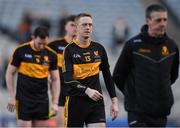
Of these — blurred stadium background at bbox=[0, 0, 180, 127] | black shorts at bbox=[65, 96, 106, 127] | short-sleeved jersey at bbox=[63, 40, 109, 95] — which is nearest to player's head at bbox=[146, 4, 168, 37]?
short-sleeved jersey at bbox=[63, 40, 109, 95]

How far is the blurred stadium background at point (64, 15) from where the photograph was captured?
16.3m

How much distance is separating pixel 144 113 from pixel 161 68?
54 cm

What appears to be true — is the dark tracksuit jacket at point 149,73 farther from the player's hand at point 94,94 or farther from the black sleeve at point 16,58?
the black sleeve at point 16,58

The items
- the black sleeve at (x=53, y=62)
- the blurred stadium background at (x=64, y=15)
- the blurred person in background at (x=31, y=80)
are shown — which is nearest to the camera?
the blurred person in background at (x=31, y=80)

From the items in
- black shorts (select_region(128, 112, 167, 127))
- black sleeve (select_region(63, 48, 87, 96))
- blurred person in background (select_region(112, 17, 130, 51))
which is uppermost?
blurred person in background (select_region(112, 17, 130, 51))

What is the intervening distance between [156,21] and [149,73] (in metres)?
0.58

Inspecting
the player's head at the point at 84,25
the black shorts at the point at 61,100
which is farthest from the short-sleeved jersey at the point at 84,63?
the black shorts at the point at 61,100

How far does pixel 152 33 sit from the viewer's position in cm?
675

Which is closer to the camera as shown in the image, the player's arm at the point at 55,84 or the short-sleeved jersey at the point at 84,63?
the short-sleeved jersey at the point at 84,63

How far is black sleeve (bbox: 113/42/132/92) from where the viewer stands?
6906mm

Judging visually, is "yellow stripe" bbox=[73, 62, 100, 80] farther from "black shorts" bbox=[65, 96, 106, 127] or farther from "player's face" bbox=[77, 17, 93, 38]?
"player's face" bbox=[77, 17, 93, 38]

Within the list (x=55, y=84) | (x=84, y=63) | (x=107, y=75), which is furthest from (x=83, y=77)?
(x=55, y=84)

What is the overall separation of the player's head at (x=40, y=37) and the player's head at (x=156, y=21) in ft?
10.4

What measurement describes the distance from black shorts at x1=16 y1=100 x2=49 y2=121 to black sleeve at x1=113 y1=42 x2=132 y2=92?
2908mm
